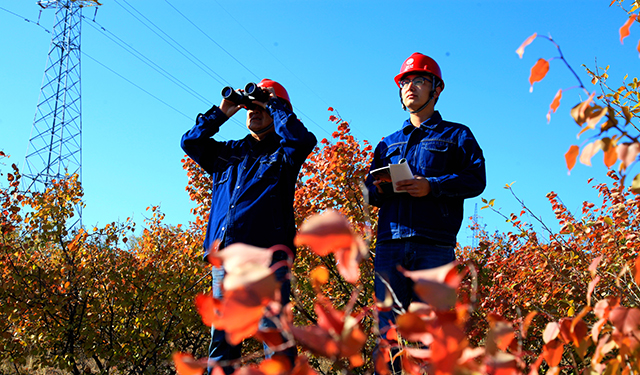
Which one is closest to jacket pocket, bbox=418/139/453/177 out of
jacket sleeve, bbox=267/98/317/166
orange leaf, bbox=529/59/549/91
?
jacket sleeve, bbox=267/98/317/166

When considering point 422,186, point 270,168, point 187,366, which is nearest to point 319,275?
point 187,366

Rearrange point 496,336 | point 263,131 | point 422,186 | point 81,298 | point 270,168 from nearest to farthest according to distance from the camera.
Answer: point 496,336 < point 422,186 < point 270,168 < point 263,131 < point 81,298

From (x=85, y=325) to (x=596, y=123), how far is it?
377 cm

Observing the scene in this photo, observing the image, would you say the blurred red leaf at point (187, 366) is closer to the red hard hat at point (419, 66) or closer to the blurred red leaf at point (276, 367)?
the blurred red leaf at point (276, 367)

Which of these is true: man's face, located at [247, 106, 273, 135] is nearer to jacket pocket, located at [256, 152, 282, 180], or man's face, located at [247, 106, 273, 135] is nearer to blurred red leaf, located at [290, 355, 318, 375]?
jacket pocket, located at [256, 152, 282, 180]

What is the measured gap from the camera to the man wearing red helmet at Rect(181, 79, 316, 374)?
2393mm

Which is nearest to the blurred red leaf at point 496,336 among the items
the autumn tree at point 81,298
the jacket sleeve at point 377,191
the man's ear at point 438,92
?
the jacket sleeve at point 377,191

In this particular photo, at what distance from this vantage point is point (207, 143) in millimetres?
2914

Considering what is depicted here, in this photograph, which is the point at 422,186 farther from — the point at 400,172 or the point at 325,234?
the point at 325,234

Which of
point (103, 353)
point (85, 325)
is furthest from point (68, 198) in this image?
point (103, 353)

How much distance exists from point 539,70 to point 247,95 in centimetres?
193

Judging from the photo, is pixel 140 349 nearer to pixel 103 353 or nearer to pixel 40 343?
pixel 103 353

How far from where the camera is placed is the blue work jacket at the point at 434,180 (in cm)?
229

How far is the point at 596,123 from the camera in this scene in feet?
3.01
